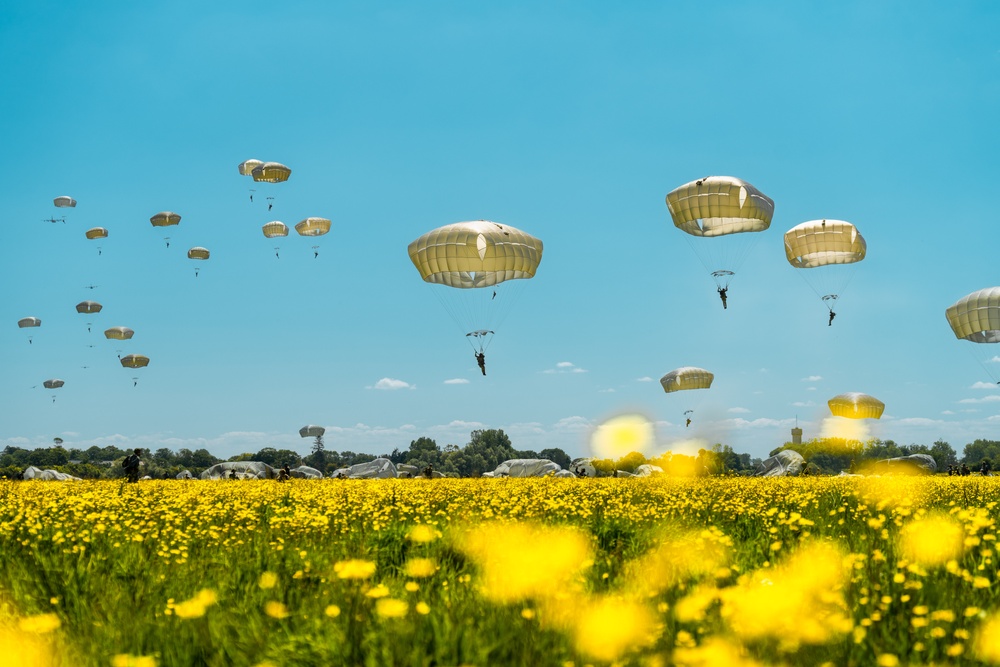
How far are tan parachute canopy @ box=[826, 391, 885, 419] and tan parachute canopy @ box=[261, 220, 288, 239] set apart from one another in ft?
186

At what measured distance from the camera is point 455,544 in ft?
36.4

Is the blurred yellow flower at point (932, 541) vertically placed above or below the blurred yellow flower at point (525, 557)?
above

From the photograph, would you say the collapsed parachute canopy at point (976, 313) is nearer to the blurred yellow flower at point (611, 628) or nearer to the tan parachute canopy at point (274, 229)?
the blurred yellow flower at point (611, 628)

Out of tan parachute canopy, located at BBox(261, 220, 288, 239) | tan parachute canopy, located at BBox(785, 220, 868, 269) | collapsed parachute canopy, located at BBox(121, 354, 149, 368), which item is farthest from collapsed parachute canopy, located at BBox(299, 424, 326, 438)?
tan parachute canopy, located at BBox(785, 220, 868, 269)

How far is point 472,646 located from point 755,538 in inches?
290

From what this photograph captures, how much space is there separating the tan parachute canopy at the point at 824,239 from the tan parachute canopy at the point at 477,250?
20377 millimetres

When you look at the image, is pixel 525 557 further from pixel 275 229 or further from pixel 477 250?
pixel 275 229

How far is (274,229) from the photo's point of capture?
246 ft

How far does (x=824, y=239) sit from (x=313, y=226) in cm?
4193

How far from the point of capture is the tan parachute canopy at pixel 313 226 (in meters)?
68.8

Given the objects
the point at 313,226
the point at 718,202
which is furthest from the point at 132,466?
the point at 313,226

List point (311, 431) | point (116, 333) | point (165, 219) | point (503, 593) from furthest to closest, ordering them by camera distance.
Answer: point (311, 431)
point (116, 333)
point (165, 219)
point (503, 593)

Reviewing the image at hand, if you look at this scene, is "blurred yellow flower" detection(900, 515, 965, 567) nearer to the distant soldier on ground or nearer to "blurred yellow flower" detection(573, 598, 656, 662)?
"blurred yellow flower" detection(573, 598, 656, 662)

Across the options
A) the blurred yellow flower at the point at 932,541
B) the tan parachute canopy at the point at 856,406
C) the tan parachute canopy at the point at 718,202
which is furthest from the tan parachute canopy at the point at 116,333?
the blurred yellow flower at the point at 932,541
